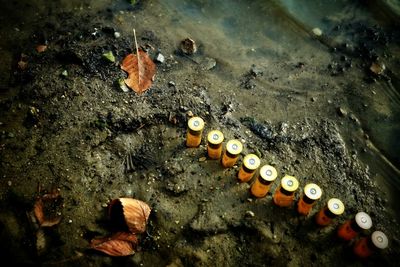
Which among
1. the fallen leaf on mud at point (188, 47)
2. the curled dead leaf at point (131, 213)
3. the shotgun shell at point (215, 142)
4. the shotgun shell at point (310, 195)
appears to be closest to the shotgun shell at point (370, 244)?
the shotgun shell at point (310, 195)

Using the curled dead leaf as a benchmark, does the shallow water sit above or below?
above

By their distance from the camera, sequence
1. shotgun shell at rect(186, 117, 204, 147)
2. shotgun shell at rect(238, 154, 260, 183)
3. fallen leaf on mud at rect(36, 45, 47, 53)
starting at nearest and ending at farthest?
1. shotgun shell at rect(238, 154, 260, 183)
2. shotgun shell at rect(186, 117, 204, 147)
3. fallen leaf on mud at rect(36, 45, 47, 53)

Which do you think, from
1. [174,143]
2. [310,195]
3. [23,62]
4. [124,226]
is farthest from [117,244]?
[23,62]

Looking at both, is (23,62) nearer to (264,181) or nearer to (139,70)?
(139,70)

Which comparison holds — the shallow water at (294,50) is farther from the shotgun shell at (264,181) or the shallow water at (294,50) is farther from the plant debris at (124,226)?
the plant debris at (124,226)

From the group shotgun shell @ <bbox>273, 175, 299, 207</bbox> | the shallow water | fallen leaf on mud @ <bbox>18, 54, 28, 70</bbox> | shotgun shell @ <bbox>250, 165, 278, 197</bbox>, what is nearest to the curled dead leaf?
shotgun shell @ <bbox>250, 165, 278, 197</bbox>

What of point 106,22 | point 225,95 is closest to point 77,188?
point 225,95

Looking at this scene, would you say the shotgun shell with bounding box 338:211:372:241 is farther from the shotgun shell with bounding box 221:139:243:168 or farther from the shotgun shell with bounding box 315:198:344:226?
the shotgun shell with bounding box 221:139:243:168
